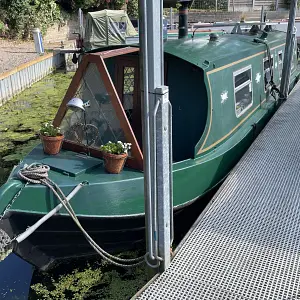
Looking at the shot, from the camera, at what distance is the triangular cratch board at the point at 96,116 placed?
12.5 ft

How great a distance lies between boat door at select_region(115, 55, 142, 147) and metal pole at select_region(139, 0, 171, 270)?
1.80 metres

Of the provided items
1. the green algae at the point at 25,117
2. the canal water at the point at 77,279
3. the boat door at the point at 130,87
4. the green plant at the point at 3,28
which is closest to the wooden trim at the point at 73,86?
the boat door at the point at 130,87

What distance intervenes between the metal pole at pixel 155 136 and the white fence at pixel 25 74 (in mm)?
8419

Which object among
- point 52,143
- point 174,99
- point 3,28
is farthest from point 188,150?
point 3,28

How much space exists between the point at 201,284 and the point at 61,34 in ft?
68.9

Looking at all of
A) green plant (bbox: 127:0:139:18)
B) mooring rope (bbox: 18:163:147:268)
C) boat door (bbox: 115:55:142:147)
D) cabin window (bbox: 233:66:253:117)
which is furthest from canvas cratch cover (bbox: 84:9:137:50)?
mooring rope (bbox: 18:163:147:268)

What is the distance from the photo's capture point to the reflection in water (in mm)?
3920

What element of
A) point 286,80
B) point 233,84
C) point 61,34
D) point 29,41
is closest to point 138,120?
point 233,84

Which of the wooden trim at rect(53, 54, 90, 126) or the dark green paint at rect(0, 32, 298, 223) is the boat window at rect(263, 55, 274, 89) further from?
the wooden trim at rect(53, 54, 90, 126)

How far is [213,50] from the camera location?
193 inches

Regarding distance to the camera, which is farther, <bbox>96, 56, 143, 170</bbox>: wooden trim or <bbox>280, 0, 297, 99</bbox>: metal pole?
<bbox>280, 0, 297, 99</bbox>: metal pole

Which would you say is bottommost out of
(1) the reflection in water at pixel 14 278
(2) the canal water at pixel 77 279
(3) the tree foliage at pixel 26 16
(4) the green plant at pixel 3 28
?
(1) the reflection in water at pixel 14 278

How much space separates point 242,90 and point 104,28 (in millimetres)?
11564

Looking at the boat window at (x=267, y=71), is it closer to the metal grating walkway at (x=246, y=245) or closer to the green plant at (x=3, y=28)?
the metal grating walkway at (x=246, y=245)
